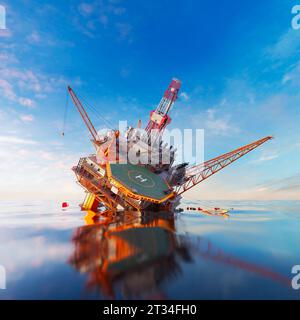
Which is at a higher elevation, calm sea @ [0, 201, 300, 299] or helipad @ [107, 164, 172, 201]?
helipad @ [107, 164, 172, 201]

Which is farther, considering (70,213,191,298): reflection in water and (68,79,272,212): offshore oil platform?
(68,79,272,212): offshore oil platform

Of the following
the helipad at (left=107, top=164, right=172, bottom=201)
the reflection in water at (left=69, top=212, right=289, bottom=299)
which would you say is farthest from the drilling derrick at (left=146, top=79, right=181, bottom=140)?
the reflection in water at (left=69, top=212, right=289, bottom=299)

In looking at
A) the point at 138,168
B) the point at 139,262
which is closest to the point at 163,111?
the point at 138,168

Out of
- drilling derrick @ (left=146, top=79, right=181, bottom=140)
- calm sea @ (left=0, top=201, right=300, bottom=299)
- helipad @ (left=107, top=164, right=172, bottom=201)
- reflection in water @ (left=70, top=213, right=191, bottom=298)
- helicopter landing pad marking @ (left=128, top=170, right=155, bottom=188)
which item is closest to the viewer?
calm sea @ (left=0, top=201, right=300, bottom=299)

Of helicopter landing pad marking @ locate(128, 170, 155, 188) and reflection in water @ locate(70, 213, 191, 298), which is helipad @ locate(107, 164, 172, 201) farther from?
reflection in water @ locate(70, 213, 191, 298)

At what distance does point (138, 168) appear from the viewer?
89.1ft

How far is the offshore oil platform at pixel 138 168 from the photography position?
71.7 feet

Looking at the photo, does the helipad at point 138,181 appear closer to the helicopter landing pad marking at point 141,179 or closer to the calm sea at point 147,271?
the helicopter landing pad marking at point 141,179

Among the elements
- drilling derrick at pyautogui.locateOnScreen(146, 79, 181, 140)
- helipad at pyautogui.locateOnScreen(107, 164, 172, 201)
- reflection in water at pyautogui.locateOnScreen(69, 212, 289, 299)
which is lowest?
reflection in water at pyautogui.locateOnScreen(69, 212, 289, 299)

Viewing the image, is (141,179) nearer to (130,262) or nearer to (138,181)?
(138,181)

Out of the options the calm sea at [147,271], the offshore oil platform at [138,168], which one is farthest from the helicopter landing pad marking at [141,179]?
the calm sea at [147,271]

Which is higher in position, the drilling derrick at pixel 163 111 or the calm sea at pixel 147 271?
the drilling derrick at pixel 163 111

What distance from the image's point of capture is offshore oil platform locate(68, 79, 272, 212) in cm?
2184

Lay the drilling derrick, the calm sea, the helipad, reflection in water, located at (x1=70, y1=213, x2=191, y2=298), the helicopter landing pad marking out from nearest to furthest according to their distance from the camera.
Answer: the calm sea, reflection in water, located at (x1=70, y1=213, x2=191, y2=298), the helipad, the helicopter landing pad marking, the drilling derrick
